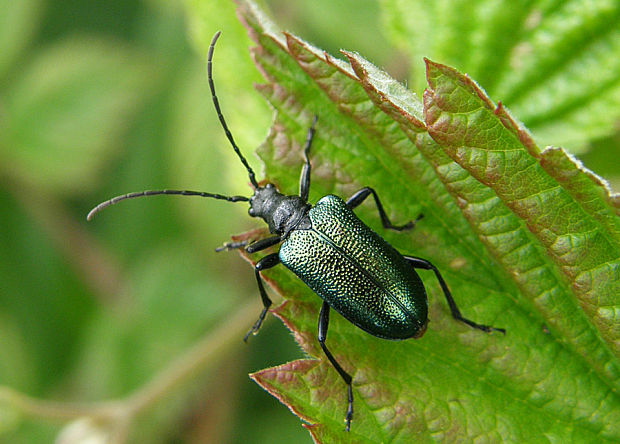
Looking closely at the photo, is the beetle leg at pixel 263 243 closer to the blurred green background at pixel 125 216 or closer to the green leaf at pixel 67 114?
the blurred green background at pixel 125 216

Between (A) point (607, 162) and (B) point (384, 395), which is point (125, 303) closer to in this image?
(B) point (384, 395)

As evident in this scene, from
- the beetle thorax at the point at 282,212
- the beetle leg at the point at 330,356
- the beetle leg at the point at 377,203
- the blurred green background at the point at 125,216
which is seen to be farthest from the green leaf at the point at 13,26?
the beetle leg at the point at 330,356

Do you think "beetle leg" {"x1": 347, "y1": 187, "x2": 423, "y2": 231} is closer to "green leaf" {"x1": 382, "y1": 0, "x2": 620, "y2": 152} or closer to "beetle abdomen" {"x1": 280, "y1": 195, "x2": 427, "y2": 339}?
"beetle abdomen" {"x1": 280, "y1": 195, "x2": 427, "y2": 339}

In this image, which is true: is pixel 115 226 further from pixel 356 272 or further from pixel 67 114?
pixel 356 272

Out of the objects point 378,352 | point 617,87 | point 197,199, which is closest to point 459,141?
point 378,352

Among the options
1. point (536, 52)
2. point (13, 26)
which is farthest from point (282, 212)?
point (13, 26)
